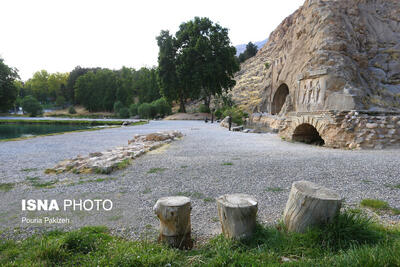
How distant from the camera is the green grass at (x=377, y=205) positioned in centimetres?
373

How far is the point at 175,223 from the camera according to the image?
9.06 ft

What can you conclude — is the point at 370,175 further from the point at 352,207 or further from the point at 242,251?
the point at 242,251

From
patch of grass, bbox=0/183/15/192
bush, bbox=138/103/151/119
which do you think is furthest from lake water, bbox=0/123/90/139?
patch of grass, bbox=0/183/15/192

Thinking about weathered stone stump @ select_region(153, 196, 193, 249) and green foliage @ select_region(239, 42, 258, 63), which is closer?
weathered stone stump @ select_region(153, 196, 193, 249)

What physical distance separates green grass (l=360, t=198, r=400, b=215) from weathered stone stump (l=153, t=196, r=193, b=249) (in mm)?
2952

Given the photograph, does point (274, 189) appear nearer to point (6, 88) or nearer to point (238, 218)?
point (238, 218)

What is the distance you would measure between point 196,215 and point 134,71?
6919cm

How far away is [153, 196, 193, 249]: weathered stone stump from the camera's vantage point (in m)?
2.75

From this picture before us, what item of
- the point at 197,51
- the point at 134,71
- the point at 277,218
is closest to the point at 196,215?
the point at 277,218

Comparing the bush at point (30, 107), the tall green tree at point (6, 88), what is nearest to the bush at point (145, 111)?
the bush at point (30, 107)

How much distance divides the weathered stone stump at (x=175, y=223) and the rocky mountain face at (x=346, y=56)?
1489cm

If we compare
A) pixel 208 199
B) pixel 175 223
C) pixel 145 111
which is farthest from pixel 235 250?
pixel 145 111

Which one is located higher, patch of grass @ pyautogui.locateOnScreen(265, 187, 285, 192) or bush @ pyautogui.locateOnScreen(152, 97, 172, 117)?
bush @ pyautogui.locateOnScreen(152, 97, 172, 117)

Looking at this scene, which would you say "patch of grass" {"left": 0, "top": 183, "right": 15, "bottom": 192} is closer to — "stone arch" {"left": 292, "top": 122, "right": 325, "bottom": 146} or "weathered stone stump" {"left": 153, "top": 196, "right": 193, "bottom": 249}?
"weathered stone stump" {"left": 153, "top": 196, "right": 193, "bottom": 249}
